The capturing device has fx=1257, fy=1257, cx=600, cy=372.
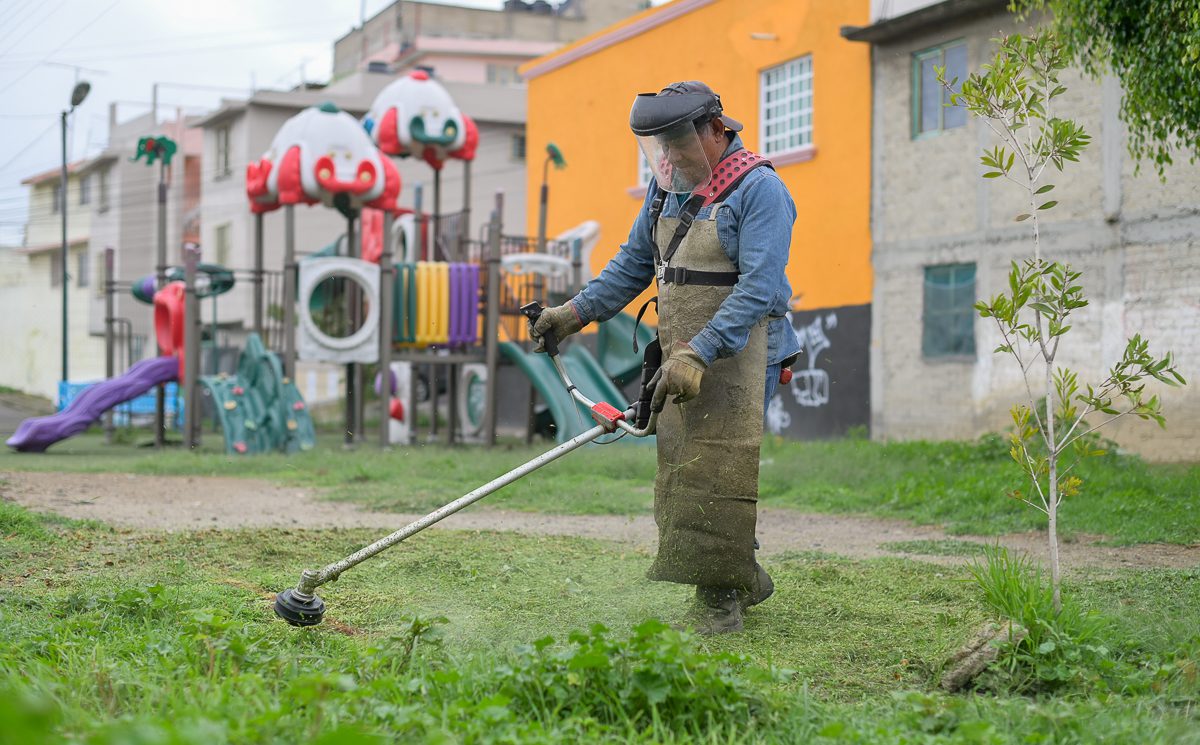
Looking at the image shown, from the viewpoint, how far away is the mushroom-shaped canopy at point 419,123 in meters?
17.9

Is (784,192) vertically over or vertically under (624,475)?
over

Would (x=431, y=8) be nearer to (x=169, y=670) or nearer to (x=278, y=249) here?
(x=278, y=249)

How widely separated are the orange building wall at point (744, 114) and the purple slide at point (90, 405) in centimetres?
693

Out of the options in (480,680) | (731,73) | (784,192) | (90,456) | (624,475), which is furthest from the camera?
(731,73)

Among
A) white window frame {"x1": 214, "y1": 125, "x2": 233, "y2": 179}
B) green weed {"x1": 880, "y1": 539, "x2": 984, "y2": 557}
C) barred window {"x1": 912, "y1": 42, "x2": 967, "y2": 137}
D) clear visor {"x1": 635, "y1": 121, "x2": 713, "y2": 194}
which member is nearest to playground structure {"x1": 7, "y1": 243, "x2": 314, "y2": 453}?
barred window {"x1": 912, "y1": 42, "x2": 967, "y2": 137}

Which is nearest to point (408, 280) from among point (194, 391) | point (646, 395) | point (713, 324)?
point (194, 391)

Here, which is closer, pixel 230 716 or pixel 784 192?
pixel 230 716

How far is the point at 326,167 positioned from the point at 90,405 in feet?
15.4

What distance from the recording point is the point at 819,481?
10953mm

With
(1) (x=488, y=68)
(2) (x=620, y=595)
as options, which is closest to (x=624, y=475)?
(2) (x=620, y=595)

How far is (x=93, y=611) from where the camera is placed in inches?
165

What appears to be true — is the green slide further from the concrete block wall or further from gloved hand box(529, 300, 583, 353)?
gloved hand box(529, 300, 583, 353)

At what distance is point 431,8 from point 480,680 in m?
47.5

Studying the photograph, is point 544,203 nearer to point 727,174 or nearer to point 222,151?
point 727,174
